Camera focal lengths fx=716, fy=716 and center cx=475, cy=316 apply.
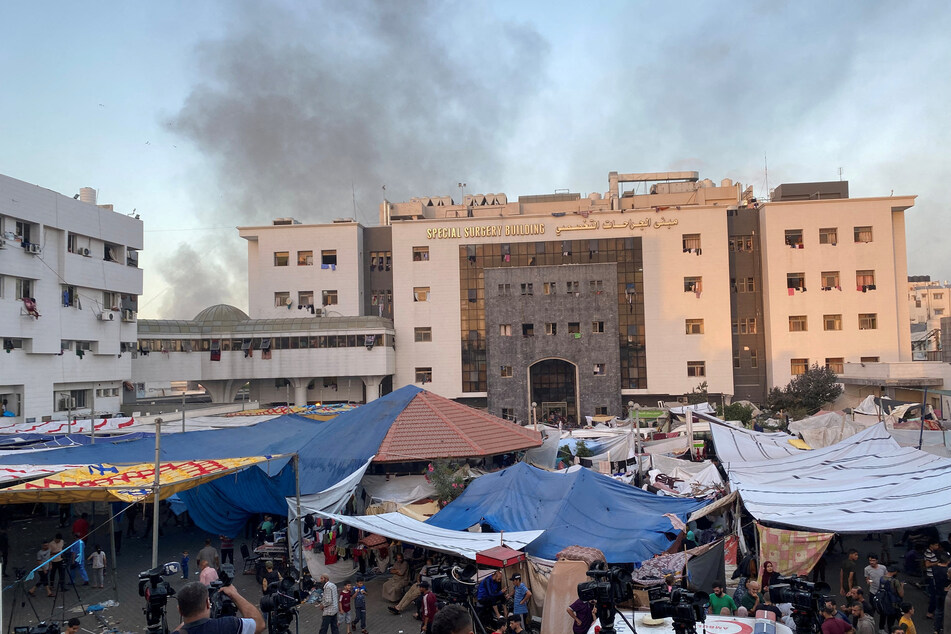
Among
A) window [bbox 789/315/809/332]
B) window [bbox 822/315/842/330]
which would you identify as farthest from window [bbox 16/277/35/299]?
window [bbox 822/315/842/330]

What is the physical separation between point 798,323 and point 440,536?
41.0 meters

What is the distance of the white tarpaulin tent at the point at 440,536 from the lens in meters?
11.5

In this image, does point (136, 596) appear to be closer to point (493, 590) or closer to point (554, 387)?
point (493, 590)

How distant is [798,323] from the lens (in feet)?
154

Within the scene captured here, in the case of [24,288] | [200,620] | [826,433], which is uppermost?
[24,288]

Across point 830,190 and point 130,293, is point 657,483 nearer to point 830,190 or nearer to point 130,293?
point 130,293

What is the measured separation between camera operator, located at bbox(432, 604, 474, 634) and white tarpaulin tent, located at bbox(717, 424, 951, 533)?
872cm

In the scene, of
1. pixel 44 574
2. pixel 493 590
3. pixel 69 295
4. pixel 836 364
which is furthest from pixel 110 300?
pixel 836 364

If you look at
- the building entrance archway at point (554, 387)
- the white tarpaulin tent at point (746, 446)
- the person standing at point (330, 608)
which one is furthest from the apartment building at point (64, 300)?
the building entrance archway at point (554, 387)

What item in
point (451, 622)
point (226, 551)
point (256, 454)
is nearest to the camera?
point (451, 622)

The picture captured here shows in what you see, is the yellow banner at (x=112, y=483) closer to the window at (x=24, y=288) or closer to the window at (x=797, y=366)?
the window at (x=24, y=288)

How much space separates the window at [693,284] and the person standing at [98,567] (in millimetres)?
39830

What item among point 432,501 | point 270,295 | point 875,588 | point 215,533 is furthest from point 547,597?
point 270,295

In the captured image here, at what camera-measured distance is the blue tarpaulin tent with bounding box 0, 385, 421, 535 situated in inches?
686
